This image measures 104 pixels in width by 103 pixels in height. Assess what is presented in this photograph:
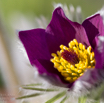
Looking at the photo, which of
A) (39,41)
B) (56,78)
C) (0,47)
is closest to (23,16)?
(0,47)

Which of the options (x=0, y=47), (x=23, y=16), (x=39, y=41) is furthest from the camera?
(x=23, y=16)

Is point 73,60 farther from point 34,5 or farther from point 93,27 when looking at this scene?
point 34,5

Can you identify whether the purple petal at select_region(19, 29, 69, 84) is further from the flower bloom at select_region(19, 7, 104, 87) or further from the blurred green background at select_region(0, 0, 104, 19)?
the blurred green background at select_region(0, 0, 104, 19)

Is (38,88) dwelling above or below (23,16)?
below

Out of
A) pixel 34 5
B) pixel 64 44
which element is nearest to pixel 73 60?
pixel 64 44

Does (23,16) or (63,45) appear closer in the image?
(63,45)

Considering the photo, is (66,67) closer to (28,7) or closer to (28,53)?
(28,53)

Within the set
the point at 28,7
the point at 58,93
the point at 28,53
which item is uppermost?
the point at 28,7
